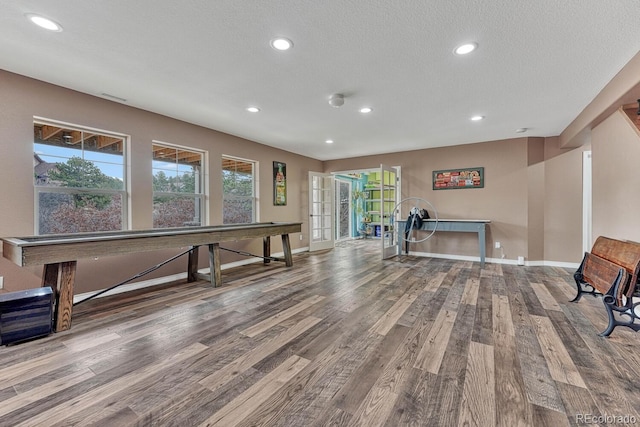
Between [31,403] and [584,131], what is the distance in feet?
20.8

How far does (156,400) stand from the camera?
5.07 feet

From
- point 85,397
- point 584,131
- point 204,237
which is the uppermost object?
point 584,131

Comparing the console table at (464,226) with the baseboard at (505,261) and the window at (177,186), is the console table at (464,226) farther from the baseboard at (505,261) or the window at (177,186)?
the window at (177,186)

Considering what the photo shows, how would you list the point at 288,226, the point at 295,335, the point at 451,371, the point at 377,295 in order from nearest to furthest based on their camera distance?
the point at 451,371 → the point at 295,335 → the point at 377,295 → the point at 288,226

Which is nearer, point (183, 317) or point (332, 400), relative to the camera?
point (332, 400)

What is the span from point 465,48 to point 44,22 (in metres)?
3.23

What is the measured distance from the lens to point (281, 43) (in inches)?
86.4

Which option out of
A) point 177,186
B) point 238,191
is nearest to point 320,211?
point 238,191

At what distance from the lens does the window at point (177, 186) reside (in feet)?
13.2

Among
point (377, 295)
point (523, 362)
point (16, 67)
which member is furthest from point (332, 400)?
point (16, 67)

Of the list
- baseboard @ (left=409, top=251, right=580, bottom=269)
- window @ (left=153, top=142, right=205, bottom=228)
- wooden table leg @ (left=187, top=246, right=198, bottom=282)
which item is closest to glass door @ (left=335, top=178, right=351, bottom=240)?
baseboard @ (left=409, top=251, right=580, bottom=269)

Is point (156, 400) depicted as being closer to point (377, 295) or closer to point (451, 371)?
point (451, 371)

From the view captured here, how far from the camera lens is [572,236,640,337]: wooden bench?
7.36 feet

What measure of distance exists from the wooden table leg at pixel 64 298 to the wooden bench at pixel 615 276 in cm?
468
